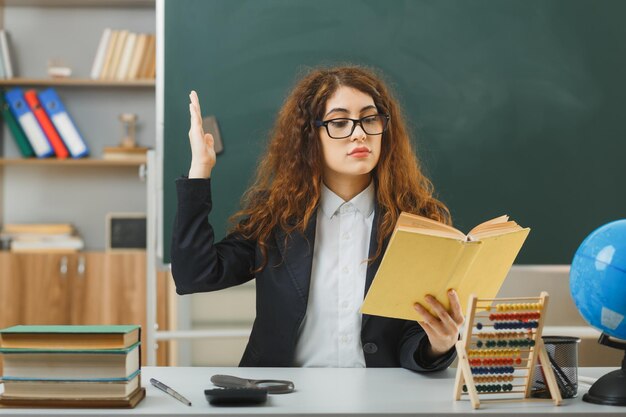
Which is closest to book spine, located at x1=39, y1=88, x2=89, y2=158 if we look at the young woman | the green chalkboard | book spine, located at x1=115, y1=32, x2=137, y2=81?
book spine, located at x1=115, y1=32, x2=137, y2=81

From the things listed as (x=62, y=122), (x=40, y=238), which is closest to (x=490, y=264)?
(x=40, y=238)

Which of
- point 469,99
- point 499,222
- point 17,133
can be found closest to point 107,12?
point 17,133

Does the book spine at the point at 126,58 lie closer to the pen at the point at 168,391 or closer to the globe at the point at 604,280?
the pen at the point at 168,391

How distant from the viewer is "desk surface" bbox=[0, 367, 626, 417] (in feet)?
4.24

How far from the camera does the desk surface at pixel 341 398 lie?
129cm

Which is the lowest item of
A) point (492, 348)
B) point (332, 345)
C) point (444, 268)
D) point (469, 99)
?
point (332, 345)

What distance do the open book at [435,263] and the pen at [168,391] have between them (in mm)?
361

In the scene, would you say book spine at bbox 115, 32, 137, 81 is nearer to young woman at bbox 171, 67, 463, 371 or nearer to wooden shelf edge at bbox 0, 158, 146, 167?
wooden shelf edge at bbox 0, 158, 146, 167

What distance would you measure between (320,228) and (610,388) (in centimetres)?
91

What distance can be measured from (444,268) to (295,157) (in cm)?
Result: 86

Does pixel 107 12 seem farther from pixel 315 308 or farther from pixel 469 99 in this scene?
pixel 315 308

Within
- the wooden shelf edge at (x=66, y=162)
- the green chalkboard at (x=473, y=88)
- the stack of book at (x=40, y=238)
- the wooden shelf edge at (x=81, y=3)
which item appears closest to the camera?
the green chalkboard at (x=473, y=88)

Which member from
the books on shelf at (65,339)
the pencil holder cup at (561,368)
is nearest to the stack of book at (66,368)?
the books on shelf at (65,339)

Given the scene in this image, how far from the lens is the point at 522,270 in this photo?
2.92 metres
